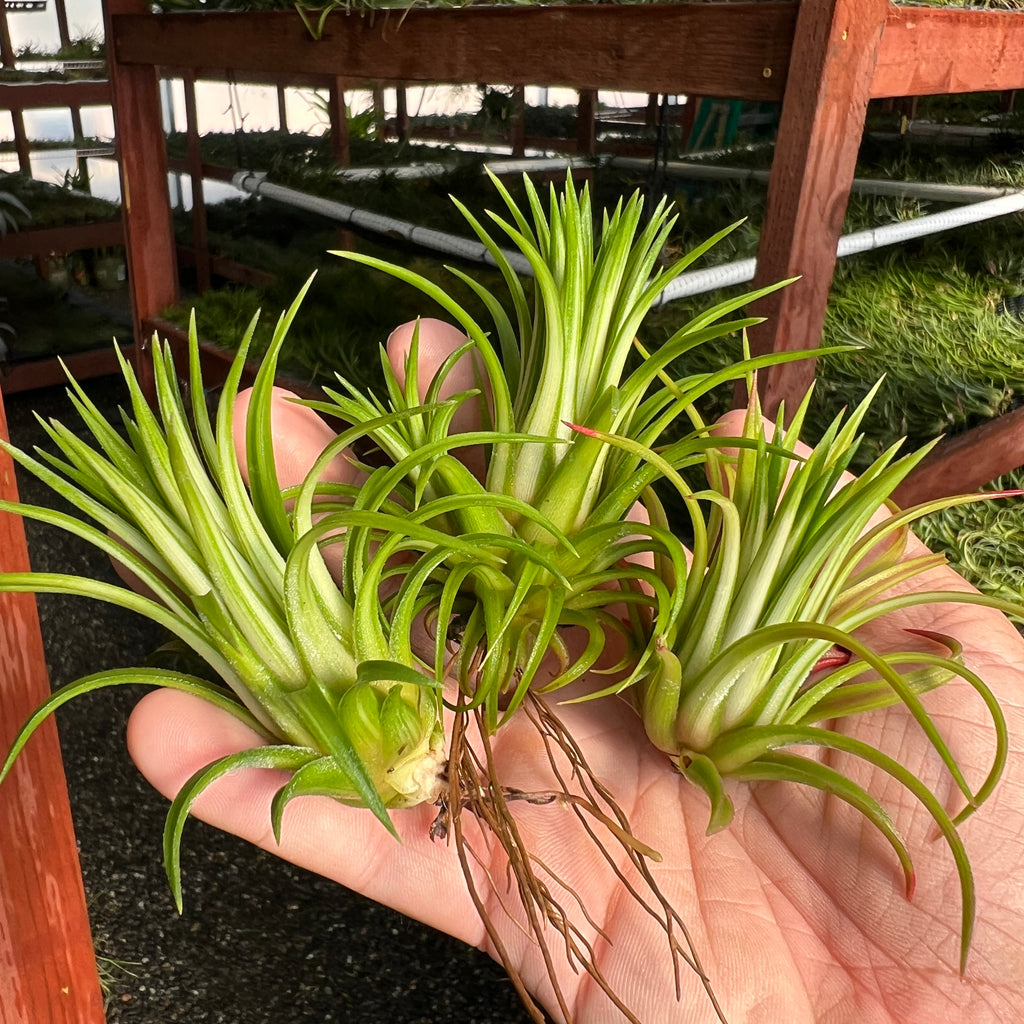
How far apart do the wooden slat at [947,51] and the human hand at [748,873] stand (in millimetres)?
460

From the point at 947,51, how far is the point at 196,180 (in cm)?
133

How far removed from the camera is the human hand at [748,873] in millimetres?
534

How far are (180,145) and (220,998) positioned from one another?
1.39 metres

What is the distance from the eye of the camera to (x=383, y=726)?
0.47 m

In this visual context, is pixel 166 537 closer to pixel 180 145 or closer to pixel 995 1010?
pixel 995 1010

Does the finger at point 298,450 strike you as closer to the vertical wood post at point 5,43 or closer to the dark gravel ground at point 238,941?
the dark gravel ground at point 238,941

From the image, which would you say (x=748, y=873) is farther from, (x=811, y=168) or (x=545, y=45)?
(x=545, y=45)

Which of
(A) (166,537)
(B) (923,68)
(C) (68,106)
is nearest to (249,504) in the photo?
(A) (166,537)

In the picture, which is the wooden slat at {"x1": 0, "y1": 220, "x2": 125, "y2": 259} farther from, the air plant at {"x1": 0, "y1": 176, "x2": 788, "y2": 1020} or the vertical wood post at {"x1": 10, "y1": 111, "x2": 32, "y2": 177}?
the air plant at {"x1": 0, "y1": 176, "x2": 788, "y2": 1020}

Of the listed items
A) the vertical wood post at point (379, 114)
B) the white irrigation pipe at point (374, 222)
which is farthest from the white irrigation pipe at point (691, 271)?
the vertical wood post at point (379, 114)

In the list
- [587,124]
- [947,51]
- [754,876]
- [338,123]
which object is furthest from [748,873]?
[338,123]

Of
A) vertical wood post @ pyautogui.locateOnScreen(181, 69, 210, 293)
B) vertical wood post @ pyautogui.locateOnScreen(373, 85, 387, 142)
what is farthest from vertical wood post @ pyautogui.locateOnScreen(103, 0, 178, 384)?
vertical wood post @ pyautogui.locateOnScreen(373, 85, 387, 142)

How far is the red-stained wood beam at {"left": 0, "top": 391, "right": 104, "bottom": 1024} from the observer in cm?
47

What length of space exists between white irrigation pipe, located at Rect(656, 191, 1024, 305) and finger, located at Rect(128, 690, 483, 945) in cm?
62
